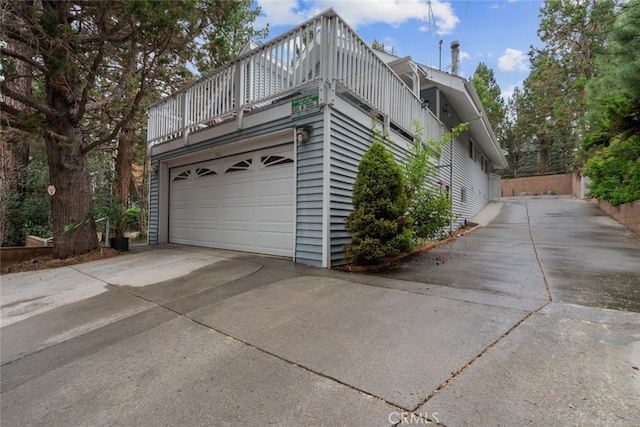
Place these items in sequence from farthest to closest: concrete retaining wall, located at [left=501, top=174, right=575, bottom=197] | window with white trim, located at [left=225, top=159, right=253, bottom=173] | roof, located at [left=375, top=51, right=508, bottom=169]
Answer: concrete retaining wall, located at [left=501, top=174, right=575, bottom=197] < roof, located at [left=375, top=51, right=508, bottom=169] < window with white trim, located at [left=225, top=159, right=253, bottom=173]

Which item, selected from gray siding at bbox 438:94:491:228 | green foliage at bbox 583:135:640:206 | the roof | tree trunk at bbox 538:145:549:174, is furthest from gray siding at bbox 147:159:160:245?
tree trunk at bbox 538:145:549:174

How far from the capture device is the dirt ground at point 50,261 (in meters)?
5.97

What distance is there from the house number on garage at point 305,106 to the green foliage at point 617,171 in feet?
21.6

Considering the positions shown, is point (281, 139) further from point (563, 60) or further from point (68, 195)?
point (563, 60)

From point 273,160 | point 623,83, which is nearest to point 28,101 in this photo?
point 273,160

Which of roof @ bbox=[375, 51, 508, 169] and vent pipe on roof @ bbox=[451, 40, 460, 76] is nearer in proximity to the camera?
roof @ bbox=[375, 51, 508, 169]

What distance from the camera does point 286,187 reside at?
5727mm

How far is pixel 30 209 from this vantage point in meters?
8.41

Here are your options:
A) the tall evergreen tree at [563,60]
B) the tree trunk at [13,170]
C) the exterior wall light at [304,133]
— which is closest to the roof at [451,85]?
the exterior wall light at [304,133]

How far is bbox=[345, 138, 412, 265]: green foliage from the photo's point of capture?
4637 mm

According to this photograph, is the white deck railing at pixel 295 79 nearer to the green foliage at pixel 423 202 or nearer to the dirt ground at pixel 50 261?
the green foliage at pixel 423 202

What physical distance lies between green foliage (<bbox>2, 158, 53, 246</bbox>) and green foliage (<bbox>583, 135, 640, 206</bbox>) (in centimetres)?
1440

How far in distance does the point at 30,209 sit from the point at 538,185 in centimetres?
3384

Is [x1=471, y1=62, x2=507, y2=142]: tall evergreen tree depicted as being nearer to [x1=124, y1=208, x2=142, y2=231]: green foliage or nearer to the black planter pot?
[x1=124, y1=208, x2=142, y2=231]: green foliage
